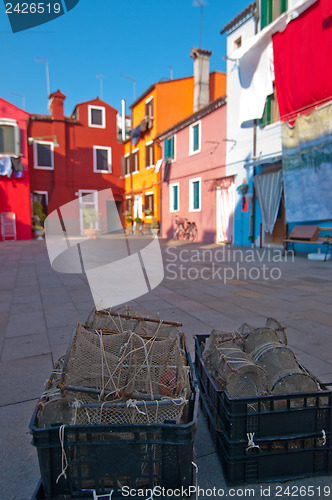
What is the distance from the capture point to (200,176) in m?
16.1

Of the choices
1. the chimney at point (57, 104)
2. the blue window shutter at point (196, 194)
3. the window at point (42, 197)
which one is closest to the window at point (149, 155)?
the blue window shutter at point (196, 194)

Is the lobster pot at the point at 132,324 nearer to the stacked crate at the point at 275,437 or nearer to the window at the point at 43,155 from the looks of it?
the stacked crate at the point at 275,437

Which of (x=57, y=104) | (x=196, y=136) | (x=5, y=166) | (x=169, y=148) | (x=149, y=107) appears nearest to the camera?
(x=196, y=136)

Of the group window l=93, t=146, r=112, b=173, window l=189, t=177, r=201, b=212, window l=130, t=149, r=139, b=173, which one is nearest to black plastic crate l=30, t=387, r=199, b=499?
window l=189, t=177, r=201, b=212

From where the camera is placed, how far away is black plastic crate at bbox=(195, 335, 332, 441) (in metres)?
1.50

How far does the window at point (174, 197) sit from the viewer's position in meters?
18.3

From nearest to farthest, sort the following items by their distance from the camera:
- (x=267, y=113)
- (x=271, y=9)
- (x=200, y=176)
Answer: (x=271, y=9), (x=267, y=113), (x=200, y=176)

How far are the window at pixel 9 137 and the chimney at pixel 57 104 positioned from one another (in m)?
4.84

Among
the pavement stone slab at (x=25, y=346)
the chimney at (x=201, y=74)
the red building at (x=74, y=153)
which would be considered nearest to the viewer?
the pavement stone slab at (x=25, y=346)

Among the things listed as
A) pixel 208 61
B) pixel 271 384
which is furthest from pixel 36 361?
pixel 208 61

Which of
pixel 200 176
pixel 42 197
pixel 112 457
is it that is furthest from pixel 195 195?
pixel 112 457

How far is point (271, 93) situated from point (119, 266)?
776 cm

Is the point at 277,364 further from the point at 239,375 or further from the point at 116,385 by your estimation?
the point at 116,385

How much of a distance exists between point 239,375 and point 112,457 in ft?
2.53
